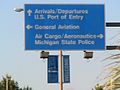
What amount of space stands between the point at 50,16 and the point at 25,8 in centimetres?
91

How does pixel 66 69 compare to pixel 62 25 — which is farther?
pixel 66 69

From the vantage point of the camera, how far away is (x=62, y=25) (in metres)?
15.4

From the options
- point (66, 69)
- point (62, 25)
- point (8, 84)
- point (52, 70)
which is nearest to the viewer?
point (62, 25)

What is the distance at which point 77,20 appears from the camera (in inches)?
607

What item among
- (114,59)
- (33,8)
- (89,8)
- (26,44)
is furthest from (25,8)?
(114,59)

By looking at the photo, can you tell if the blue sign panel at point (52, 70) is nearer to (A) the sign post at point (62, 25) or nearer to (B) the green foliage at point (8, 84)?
(A) the sign post at point (62, 25)

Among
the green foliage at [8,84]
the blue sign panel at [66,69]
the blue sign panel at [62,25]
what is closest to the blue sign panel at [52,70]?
the blue sign panel at [66,69]

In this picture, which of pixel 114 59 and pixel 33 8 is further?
pixel 33 8

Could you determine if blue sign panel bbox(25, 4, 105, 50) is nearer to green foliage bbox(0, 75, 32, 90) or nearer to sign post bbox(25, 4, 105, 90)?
sign post bbox(25, 4, 105, 90)

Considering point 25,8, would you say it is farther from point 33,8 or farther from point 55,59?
point 55,59

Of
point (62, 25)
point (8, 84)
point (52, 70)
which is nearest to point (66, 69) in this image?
point (52, 70)

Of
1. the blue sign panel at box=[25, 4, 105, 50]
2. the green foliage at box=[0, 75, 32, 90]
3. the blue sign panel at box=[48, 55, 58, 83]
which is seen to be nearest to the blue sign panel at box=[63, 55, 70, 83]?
the blue sign panel at box=[48, 55, 58, 83]

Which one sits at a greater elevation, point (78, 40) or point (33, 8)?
point (33, 8)

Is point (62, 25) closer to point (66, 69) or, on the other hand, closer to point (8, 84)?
point (66, 69)
